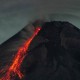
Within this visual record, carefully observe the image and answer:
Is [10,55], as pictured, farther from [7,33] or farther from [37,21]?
[37,21]

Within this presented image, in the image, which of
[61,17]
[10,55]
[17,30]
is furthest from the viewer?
[61,17]

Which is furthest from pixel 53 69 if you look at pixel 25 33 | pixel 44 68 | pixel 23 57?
pixel 25 33

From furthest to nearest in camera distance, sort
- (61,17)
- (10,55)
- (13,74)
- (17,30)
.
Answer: (61,17) → (17,30) → (10,55) → (13,74)
